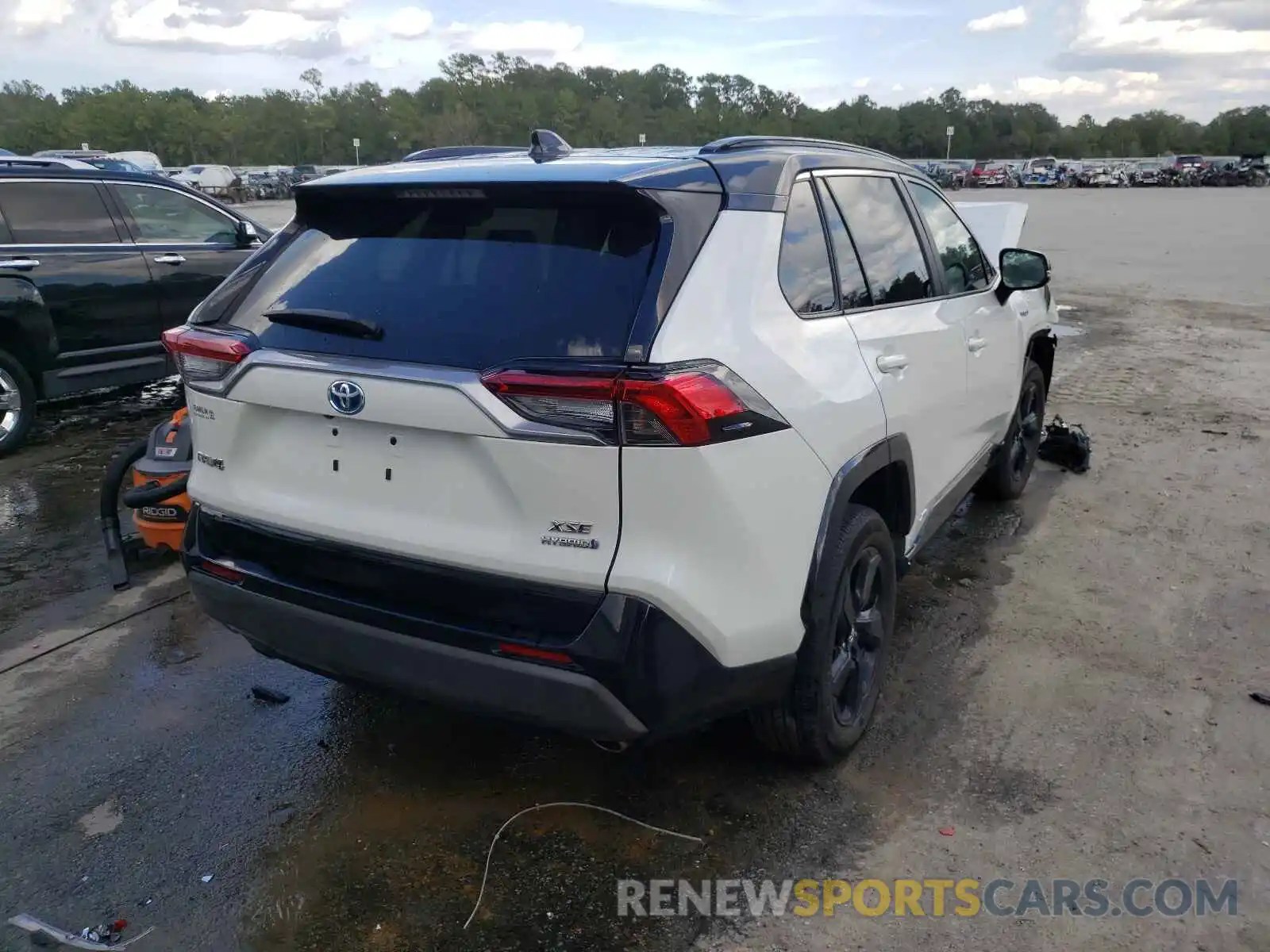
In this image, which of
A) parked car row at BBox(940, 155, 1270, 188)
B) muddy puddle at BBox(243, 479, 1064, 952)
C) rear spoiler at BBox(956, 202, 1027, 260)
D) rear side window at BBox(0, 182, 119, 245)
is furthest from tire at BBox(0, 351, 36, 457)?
parked car row at BBox(940, 155, 1270, 188)

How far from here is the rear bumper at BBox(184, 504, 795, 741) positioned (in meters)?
2.28

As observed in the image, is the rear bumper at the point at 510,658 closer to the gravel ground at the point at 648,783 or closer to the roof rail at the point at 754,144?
the gravel ground at the point at 648,783

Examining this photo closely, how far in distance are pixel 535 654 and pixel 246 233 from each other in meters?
7.30

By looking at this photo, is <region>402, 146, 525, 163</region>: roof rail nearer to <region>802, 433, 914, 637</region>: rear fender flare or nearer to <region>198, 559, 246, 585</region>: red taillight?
<region>198, 559, 246, 585</region>: red taillight

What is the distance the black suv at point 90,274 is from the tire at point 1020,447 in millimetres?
6091

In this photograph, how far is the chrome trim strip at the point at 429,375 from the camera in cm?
222

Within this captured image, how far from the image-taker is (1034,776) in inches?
122

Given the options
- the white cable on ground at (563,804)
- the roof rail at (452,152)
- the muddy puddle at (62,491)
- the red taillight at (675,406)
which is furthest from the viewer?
the muddy puddle at (62,491)

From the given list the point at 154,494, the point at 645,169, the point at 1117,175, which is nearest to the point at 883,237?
the point at 645,169

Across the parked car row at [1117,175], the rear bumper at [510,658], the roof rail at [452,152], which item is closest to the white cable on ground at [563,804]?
the rear bumper at [510,658]

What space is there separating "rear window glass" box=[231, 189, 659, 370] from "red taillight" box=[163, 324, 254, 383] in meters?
0.07

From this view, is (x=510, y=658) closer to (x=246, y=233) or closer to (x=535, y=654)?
(x=535, y=654)

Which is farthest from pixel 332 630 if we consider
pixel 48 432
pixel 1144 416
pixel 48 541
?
pixel 1144 416

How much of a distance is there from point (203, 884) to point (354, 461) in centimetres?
124
